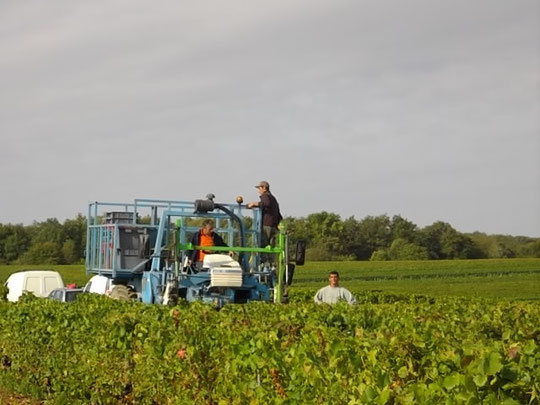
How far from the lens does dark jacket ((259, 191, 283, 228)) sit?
49.4ft

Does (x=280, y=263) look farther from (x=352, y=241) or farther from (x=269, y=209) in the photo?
(x=352, y=241)

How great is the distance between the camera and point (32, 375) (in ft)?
37.9

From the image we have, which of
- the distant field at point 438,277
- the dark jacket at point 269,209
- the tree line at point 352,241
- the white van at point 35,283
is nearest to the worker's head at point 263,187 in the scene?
the dark jacket at point 269,209

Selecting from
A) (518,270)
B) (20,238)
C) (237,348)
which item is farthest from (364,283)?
(20,238)

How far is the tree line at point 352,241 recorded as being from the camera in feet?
274

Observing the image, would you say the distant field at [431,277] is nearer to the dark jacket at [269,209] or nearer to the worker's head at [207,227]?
the dark jacket at [269,209]

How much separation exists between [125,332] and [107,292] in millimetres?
7808

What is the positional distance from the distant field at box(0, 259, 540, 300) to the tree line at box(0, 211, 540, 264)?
14613mm

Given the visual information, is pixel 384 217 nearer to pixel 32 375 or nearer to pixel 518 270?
pixel 518 270

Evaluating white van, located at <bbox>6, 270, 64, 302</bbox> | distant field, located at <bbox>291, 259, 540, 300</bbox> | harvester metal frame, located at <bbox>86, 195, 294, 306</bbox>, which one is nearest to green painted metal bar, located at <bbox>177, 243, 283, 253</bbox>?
harvester metal frame, located at <bbox>86, 195, 294, 306</bbox>

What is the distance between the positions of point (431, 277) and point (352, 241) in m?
51.1

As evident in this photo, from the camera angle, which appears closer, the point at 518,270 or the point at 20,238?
the point at 518,270

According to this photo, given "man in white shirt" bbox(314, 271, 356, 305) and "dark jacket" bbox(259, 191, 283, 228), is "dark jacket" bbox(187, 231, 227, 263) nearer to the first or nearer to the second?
"dark jacket" bbox(259, 191, 283, 228)

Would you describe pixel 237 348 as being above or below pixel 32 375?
above
